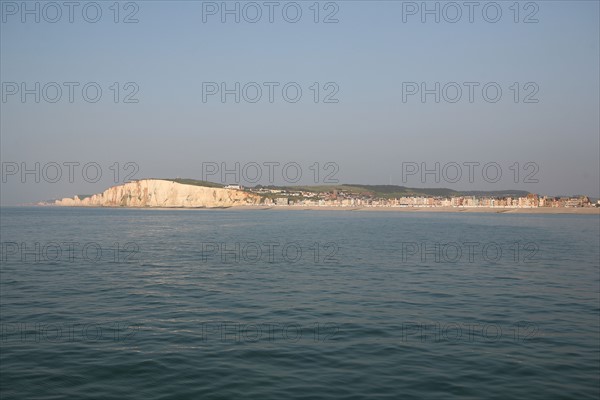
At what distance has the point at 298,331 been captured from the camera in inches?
763

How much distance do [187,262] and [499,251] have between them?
34.0m

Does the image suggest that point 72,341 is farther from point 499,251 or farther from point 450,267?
point 499,251

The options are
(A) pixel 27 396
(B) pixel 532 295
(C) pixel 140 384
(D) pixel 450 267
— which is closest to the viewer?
(A) pixel 27 396

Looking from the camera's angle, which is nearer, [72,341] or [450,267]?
[72,341]

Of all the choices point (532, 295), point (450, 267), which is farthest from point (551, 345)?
point (450, 267)

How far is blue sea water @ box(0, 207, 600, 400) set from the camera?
1371 cm

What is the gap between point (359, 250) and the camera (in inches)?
2121

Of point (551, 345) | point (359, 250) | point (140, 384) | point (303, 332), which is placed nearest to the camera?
point (140, 384)

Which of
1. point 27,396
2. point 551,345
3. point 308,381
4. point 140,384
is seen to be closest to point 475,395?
point 308,381

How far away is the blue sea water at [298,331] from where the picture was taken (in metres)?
13.7

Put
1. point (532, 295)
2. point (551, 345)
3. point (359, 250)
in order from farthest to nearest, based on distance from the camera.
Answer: point (359, 250)
point (532, 295)
point (551, 345)

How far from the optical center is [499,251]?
54.2 m

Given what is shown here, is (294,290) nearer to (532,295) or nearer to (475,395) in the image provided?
(532,295)

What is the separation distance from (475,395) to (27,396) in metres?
11.9
